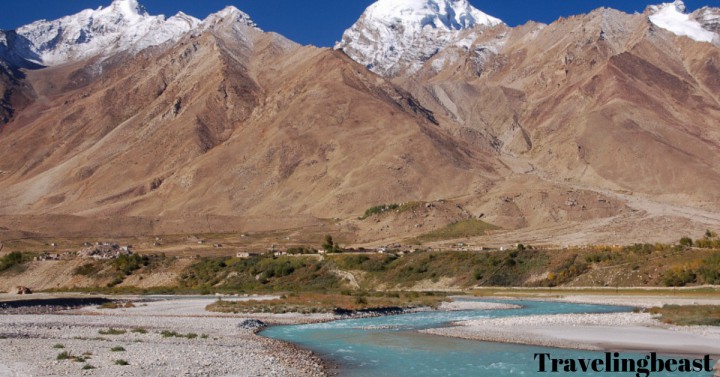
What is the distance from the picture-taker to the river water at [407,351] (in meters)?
34.0

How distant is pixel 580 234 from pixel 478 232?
2153cm

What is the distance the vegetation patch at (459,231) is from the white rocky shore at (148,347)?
302 feet

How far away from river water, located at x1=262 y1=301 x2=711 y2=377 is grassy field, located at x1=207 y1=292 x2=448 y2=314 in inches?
318

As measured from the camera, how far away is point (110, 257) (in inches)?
4697

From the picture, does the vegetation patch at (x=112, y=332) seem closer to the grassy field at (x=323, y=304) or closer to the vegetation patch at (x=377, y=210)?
the grassy field at (x=323, y=304)

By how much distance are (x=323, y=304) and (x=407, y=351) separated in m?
28.1

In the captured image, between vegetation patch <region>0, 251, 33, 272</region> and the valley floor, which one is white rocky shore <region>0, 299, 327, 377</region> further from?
vegetation patch <region>0, 251, 33, 272</region>

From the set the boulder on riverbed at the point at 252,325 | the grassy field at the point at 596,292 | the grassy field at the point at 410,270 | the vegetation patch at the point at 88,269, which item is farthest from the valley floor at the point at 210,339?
the vegetation patch at the point at 88,269

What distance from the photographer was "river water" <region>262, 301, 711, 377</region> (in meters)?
34.0

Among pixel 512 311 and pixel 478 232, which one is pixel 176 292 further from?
pixel 478 232

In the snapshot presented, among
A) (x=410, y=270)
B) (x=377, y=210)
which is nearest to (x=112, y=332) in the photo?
(x=410, y=270)

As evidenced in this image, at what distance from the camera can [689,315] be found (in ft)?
164

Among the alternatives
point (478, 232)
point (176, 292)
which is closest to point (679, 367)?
point (176, 292)

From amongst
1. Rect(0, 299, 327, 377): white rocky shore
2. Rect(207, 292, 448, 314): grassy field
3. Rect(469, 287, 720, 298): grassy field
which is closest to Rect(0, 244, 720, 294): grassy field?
Rect(469, 287, 720, 298): grassy field
